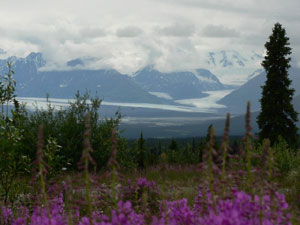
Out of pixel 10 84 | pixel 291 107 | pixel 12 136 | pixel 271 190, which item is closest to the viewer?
pixel 271 190

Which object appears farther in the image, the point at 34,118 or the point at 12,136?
the point at 34,118

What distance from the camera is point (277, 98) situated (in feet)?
127

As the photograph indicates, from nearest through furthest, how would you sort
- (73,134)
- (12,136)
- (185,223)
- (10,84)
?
1. (185,223)
2. (12,136)
3. (10,84)
4. (73,134)

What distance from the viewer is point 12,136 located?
26.1ft

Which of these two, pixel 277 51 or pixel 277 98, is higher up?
pixel 277 51

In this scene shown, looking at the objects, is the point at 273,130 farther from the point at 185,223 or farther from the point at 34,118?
the point at 185,223

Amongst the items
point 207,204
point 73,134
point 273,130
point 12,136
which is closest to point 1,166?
point 12,136

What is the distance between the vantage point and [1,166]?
321 inches

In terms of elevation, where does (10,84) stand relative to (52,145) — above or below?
above

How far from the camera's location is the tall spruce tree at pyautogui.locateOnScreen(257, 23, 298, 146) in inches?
1500

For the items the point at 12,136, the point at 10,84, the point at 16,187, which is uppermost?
the point at 10,84

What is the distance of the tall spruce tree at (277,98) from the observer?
38.1 m

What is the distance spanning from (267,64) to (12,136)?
115 ft

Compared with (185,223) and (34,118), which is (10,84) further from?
(34,118)
